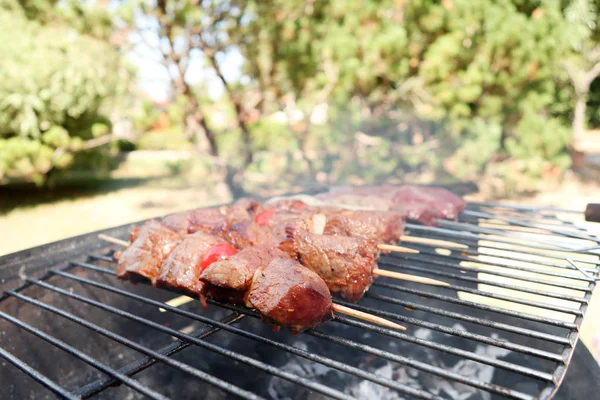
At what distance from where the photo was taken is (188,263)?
245 cm

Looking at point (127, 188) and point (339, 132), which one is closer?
point (339, 132)

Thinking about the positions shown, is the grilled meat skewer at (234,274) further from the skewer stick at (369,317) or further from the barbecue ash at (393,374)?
the barbecue ash at (393,374)

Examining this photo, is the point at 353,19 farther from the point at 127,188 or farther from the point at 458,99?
the point at 127,188

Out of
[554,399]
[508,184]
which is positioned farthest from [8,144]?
[508,184]

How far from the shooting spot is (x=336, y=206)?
3373 mm

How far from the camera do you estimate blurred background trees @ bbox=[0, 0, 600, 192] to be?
8.07m

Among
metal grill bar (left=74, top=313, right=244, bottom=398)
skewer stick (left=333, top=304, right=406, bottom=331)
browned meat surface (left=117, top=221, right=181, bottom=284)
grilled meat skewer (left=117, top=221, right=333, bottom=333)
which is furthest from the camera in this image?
browned meat surface (left=117, top=221, right=181, bottom=284)

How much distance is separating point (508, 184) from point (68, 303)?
9.68 m

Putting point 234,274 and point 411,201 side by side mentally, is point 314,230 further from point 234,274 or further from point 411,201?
point 411,201

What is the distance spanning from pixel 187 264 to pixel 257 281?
22.3 inches

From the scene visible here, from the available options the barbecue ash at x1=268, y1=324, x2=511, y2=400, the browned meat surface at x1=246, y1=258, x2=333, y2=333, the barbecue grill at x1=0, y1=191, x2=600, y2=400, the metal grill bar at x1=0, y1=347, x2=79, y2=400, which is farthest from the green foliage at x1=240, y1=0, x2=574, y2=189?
the metal grill bar at x1=0, y1=347, x2=79, y2=400

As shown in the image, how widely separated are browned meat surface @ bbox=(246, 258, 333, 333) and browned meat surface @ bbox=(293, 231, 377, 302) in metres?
0.22

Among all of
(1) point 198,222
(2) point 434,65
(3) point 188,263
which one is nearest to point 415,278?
(3) point 188,263

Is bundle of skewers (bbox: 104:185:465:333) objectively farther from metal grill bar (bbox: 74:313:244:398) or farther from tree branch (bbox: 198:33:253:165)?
tree branch (bbox: 198:33:253:165)
